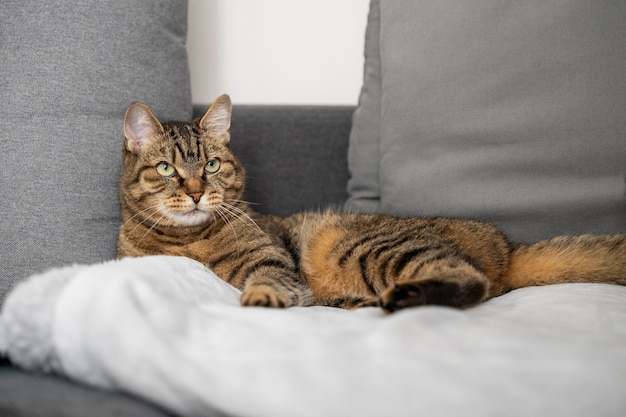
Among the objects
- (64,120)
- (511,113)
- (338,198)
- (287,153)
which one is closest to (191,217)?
(64,120)

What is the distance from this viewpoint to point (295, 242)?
5.86 ft

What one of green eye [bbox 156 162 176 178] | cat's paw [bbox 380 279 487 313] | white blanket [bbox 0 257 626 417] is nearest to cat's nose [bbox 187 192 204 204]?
green eye [bbox 156 162 176 178]

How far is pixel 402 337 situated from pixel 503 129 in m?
1.03

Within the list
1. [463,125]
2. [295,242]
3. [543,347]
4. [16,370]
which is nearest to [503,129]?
[463,125]

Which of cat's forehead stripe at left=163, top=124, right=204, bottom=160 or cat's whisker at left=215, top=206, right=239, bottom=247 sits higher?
cat's forehead stripe at left=163, top=124, right=204, bottom=160

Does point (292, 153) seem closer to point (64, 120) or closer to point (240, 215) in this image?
point (240, 215)

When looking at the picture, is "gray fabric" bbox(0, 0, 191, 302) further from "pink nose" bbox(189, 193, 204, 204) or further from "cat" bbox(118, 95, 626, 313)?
"pink nose" bbox(189, 193, 204, 204)

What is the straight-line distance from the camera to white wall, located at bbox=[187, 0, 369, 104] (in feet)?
7.61

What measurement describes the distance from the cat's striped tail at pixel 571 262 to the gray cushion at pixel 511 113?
0.45 ft

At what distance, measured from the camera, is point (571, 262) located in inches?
57.1

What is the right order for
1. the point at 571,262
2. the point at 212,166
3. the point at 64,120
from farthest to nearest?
the point at 212,166, the point at 64,120, the point at 571,262

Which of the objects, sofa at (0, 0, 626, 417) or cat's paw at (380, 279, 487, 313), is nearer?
sofa at (0, 0, 626, 417)

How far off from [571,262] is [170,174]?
1.16m

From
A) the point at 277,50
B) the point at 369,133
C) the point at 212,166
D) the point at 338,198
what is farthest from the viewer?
the point at 277,50
